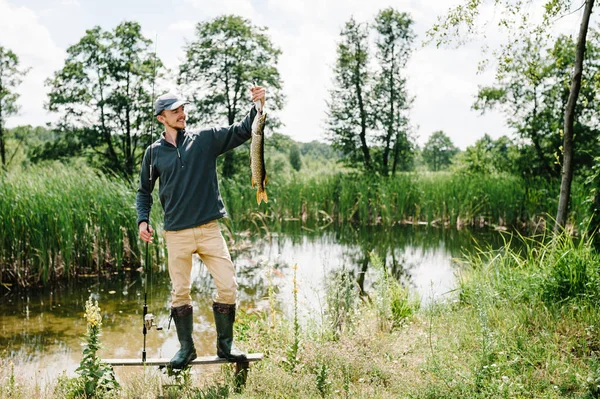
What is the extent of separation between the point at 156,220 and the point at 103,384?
611 cm

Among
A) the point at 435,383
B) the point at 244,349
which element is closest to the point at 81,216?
the point at 244,349

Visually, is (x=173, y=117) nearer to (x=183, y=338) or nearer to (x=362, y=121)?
(x=183, y=338)

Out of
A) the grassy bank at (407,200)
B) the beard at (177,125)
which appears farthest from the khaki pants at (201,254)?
the grassy bank at (407,200)

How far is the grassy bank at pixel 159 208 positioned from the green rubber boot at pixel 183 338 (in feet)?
16.5

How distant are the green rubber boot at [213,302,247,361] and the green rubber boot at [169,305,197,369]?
0.22m

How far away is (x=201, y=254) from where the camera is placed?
12.3 feet

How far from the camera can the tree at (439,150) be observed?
301ft

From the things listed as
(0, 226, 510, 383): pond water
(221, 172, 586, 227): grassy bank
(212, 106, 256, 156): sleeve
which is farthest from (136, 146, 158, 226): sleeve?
(221, 172, 586, 227): grassy bank

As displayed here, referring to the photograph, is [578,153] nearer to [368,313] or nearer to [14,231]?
[368,313]

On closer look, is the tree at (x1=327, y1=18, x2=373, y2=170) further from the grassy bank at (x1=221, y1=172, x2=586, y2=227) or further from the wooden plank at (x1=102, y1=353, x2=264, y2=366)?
the wooden plank at (x1=102, y1=353, x2=264, y2=366)

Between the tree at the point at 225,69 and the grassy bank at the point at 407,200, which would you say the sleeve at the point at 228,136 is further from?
the tree at the point at 225,69

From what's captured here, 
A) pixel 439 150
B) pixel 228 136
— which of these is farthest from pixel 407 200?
pixel 439 150

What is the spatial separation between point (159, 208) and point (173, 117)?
629 centimetres

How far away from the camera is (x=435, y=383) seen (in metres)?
3.31
